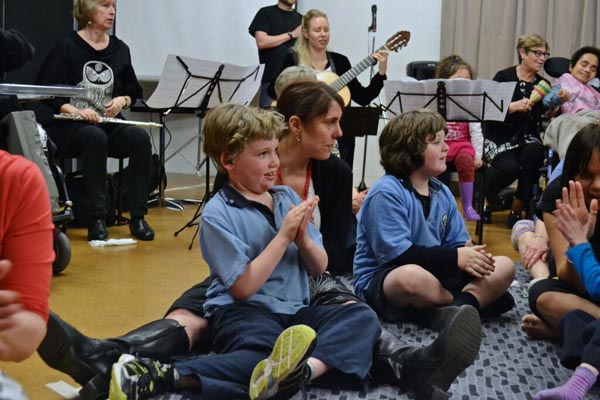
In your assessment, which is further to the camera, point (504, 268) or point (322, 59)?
point (322, 59)

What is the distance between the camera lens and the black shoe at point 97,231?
12.9 feet

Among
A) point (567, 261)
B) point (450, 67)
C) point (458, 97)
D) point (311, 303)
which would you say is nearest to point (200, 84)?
point (458, 97)

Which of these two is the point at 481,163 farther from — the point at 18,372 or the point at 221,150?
the point at 18,372

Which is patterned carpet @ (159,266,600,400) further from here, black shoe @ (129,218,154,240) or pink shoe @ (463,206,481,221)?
pink shoe @ (463,206,481,221)

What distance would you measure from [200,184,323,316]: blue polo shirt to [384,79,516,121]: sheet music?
7.42ft

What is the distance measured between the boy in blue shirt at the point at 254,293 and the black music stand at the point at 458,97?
7.27 feet

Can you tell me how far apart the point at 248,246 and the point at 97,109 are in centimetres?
251

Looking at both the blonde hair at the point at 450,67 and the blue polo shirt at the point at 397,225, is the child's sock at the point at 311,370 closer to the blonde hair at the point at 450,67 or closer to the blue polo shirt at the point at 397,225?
the blue polo shirt at the point at 397,225

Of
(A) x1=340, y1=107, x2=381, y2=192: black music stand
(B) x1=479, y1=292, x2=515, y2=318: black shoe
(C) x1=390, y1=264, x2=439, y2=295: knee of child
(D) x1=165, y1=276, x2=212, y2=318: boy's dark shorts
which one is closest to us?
(D) x1=165, y1=276, x2=212, y2=318: boy's dark shorts

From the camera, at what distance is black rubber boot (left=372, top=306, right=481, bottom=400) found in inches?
71.2

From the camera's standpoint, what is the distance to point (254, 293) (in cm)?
197

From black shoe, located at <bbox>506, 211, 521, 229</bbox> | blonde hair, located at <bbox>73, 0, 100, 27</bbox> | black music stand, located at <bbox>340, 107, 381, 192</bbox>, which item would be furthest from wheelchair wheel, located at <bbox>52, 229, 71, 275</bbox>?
black shoe, located at <bbox>506, 211, 521, 229</bbox>

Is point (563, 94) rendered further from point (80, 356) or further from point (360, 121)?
point (80, 356)

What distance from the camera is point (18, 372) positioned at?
207 cm
